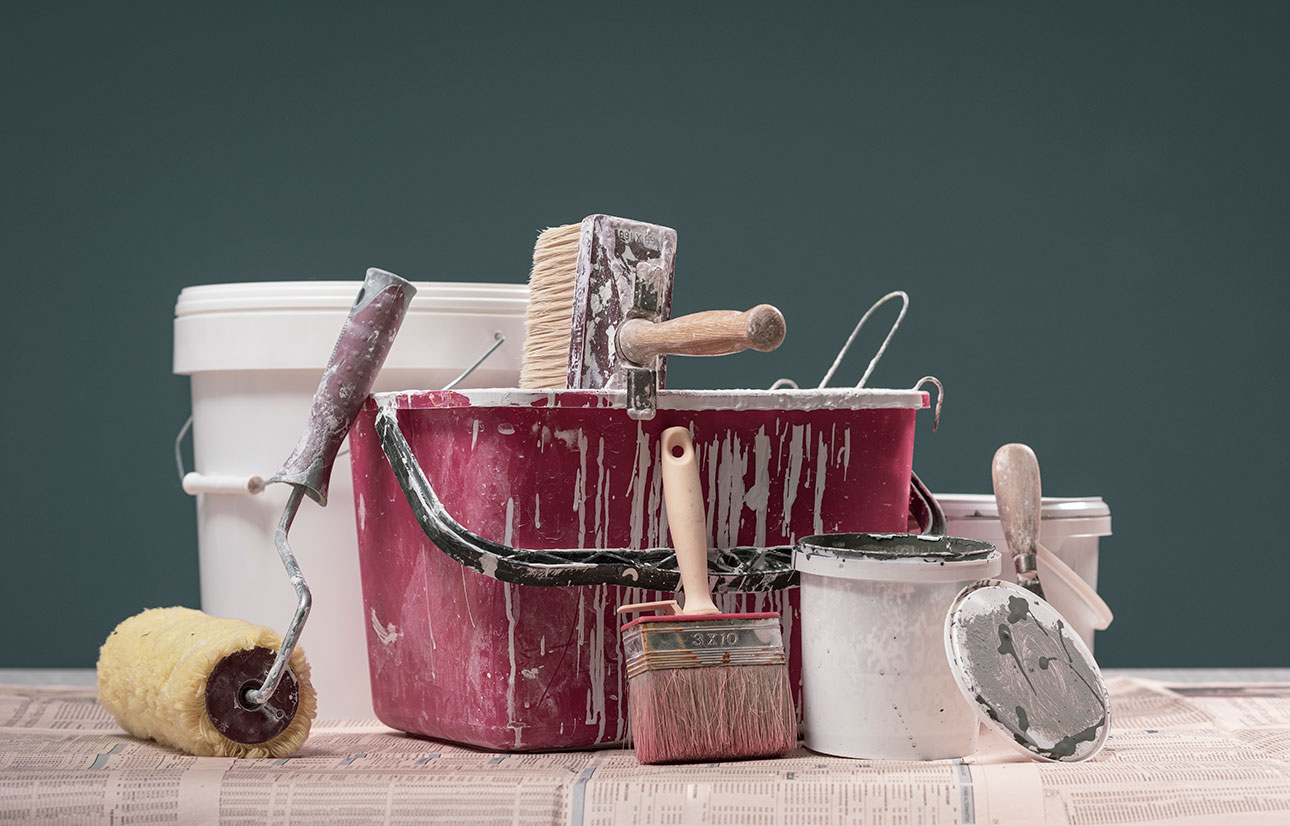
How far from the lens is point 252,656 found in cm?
130

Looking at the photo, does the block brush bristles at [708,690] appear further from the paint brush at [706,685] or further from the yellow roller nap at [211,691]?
the yellow roller nap at [211,691]

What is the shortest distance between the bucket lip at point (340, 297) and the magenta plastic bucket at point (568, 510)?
199 millimetres

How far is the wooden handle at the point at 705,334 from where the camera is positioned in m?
1.13

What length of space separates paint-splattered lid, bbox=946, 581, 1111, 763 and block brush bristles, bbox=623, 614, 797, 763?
0.17 metres

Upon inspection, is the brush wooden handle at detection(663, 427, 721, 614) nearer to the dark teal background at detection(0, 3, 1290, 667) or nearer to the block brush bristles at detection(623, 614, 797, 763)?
the block brush bristles at detection(623, 614, 797, 763)

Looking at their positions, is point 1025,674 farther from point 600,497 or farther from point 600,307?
point 600,307

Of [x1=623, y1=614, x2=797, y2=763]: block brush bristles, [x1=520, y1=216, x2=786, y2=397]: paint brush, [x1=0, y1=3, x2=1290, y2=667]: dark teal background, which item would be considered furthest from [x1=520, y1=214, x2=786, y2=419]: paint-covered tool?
[x1=0, y1=3, x2=1290, y2=667]: dark teal background

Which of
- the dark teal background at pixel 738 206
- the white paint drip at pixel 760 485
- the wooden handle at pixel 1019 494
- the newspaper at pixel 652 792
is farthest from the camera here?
the dark teal background at pixel 738 206

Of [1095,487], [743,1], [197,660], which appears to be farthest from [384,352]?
[1095,487]

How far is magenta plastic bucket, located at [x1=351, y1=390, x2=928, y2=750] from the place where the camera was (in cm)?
128

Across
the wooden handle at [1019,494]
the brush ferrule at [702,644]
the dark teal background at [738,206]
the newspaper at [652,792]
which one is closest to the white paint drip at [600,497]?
the brush ferrule at [702,644]

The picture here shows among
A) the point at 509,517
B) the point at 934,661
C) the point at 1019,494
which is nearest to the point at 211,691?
the point at 509,517

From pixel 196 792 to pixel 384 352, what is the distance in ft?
1.55

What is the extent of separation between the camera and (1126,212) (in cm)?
252
